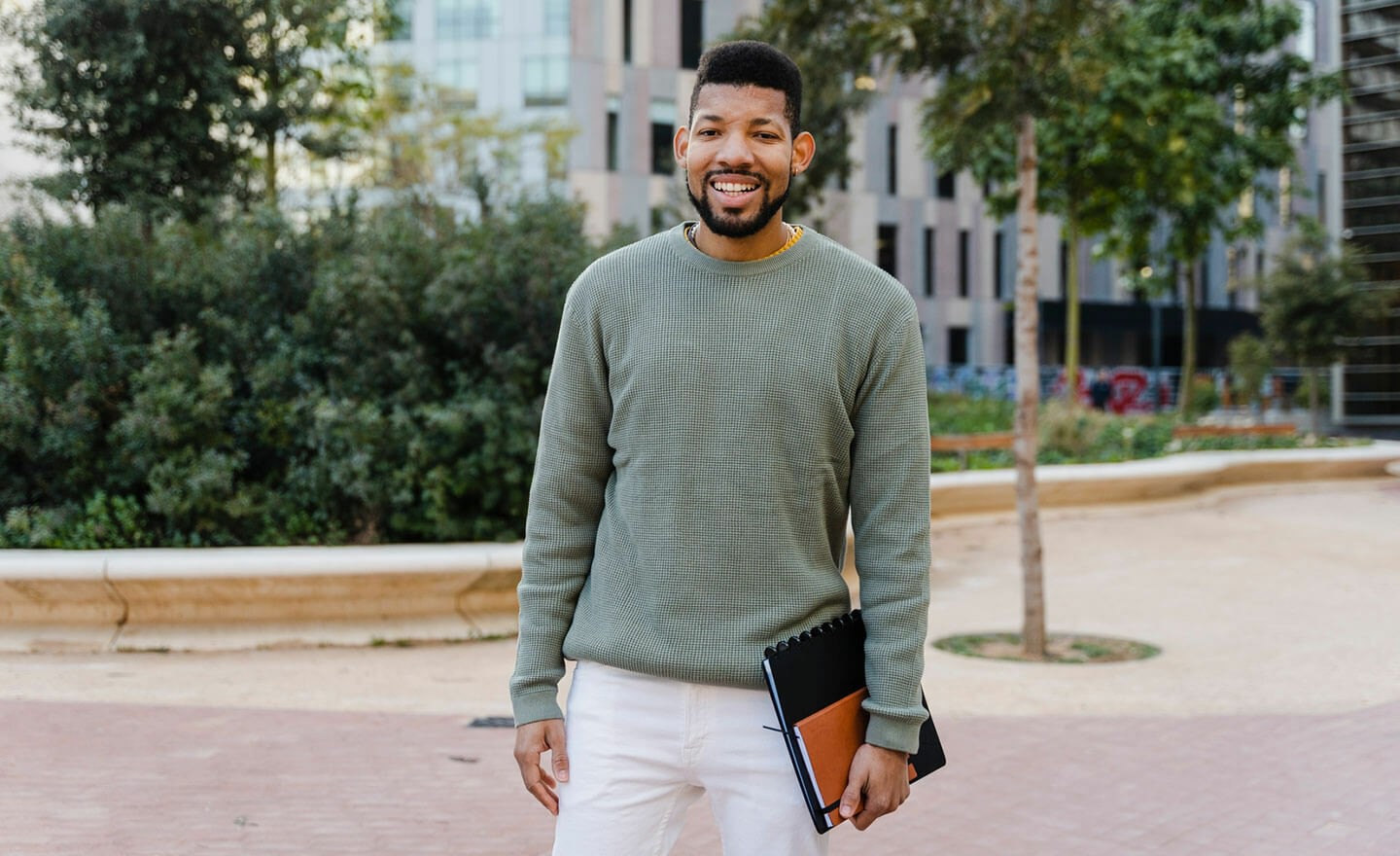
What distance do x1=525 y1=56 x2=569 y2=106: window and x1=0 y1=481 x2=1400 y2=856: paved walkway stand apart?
108 ft

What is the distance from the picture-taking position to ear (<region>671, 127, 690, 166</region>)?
2395mm

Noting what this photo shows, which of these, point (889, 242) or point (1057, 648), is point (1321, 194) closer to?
point (889, 242)

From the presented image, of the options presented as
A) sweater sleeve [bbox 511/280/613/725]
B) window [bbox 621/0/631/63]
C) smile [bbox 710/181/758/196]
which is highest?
window [bbox 621/0/631/63]

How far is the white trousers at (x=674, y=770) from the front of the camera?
2.22 metres

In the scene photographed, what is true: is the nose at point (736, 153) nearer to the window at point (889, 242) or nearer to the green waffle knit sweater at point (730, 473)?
the green waffle knit sweater at point (730, 473)

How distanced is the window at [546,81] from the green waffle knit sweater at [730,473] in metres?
38.8

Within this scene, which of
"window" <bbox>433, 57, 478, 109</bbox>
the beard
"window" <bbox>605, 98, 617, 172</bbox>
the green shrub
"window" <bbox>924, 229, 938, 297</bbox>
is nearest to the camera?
the beard

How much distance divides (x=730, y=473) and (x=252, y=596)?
6184mm

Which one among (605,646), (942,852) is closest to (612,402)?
(605,646)

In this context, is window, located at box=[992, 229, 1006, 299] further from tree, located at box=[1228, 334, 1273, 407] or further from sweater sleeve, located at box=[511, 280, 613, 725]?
sweater sleeve, located at box=[511, 280, 613, 725]

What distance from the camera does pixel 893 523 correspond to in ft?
7.36

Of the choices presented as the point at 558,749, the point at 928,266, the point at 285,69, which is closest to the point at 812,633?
the point at 558,749

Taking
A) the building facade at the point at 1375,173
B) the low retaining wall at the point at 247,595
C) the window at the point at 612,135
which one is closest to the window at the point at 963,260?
the building facade at the point at 1375,173

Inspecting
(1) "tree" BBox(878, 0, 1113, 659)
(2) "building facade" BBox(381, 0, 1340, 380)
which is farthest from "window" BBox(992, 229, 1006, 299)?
(1) "tree" BBox(878, 0, 1113, 659)
